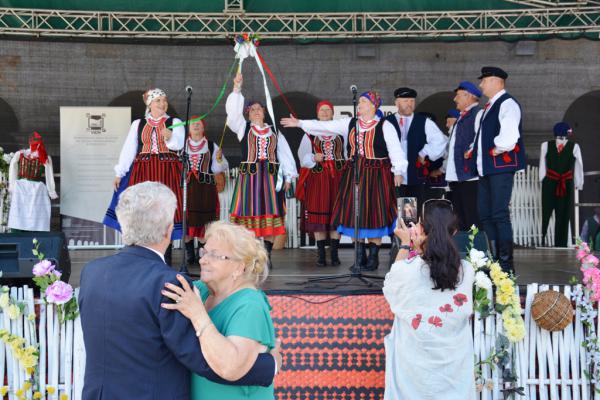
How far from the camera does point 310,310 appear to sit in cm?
369

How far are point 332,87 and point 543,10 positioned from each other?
2.70 meters

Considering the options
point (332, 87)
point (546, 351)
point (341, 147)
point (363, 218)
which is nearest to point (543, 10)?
point (332, 87)

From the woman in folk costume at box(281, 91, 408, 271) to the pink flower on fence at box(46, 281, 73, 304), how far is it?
8.27 ft

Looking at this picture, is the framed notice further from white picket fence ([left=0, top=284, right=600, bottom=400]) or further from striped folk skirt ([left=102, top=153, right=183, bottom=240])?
white picket fence ([left=0, top=284, right=600, bottom=400])

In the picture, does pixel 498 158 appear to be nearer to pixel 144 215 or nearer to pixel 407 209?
pixel 407 209

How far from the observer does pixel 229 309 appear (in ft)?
6.42

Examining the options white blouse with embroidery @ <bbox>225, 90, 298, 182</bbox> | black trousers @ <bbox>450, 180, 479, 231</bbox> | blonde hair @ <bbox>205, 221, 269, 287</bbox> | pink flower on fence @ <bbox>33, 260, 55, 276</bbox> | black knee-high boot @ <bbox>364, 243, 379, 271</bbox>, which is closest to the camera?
blonde hair @ <bbox>205, 221, 269, 287</bbox>

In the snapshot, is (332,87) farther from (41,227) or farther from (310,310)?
(310,310)

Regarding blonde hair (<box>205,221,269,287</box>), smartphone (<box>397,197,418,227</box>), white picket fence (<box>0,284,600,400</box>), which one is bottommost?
white picket fence (<box>0,284,600,400</box>)

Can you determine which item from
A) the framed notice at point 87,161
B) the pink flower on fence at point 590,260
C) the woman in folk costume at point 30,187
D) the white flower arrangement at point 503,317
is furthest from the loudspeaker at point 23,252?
the framed notice at point 87,161

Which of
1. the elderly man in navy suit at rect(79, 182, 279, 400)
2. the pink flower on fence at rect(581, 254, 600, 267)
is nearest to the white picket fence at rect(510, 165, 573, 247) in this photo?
the pink flower on fence at rect(581, 254, 600, 267)

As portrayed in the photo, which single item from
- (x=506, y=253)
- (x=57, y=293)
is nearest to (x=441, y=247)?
(x=57, y=293)

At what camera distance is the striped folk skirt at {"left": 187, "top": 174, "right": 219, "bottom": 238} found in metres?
6.23

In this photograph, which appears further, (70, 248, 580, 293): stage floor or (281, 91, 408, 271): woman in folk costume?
(281, 91, 408, 271): woman in folk costume
